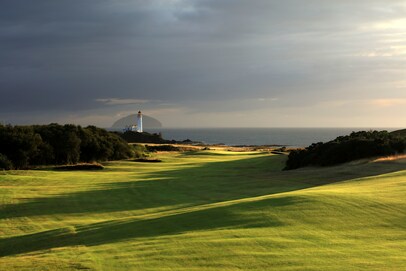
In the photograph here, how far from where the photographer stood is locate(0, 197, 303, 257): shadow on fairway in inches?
491

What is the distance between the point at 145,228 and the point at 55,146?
33.0m

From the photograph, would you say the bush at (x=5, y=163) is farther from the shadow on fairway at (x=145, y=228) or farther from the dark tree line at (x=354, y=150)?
the dark tree line at (x=354, y=150)

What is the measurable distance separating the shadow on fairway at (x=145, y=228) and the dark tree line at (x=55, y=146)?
24.8 m

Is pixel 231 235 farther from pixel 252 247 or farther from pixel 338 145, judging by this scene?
pixel 338 145

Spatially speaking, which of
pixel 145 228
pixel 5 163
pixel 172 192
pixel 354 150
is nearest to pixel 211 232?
pixel 145 228

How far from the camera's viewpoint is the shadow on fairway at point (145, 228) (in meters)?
12.5

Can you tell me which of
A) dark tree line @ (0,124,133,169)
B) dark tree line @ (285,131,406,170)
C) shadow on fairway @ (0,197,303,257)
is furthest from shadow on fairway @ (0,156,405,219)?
dark tree line @ (0,124,133,169)

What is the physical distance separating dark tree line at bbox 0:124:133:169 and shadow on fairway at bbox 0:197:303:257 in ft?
81.4

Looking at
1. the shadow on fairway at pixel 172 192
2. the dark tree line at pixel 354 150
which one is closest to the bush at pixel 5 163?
the shadow on fairway at pixel 172 192

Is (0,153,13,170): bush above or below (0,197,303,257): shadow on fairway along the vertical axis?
above

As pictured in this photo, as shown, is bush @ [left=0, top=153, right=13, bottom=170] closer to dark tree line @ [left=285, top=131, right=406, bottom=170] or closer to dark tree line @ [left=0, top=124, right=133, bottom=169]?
dark tree line @ [left=0, top=124, right=133, bottom=169]

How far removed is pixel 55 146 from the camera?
1718 inches

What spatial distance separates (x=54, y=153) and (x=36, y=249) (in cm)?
3260

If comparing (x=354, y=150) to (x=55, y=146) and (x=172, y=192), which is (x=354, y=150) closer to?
(x=172, y=192)
